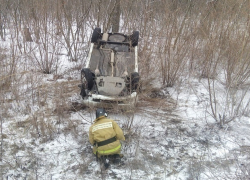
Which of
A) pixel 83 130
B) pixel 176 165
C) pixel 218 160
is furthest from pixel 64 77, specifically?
pixel 218 160

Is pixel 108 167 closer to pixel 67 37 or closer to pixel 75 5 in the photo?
pixel 67 37

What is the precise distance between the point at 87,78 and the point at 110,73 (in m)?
0.82

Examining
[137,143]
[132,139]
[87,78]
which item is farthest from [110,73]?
[137,143]

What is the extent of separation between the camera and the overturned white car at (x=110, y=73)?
15.8 ft

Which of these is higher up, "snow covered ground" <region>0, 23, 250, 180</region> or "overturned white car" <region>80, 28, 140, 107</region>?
"overturned white car" <region>80, 28, 140, 107</region>

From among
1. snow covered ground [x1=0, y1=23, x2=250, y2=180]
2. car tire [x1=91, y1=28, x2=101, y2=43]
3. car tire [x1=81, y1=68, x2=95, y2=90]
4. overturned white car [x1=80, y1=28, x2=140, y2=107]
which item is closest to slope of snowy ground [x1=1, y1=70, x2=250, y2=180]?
snow covered ground [x1=0, y1=23, x2=250, y2=180]

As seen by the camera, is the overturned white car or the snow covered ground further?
the overturned white car

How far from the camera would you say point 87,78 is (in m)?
4.98

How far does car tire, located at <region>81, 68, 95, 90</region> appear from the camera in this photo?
496 centimetres

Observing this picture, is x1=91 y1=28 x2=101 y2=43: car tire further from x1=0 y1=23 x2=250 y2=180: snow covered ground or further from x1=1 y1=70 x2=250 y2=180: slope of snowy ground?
x1=1 y1=70 x2=250 y2=180: slope of snowy ground

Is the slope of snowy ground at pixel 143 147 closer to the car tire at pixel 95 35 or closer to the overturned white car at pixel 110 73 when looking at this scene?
the overturned white car at pixel 110 73

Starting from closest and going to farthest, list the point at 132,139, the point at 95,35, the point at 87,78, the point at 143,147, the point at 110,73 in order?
the point at 143,147 → the point at 132,139 → the point at 87,78 → the point at 110,73 → the point at 95,35

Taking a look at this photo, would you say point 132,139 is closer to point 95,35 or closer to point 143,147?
point 143,147

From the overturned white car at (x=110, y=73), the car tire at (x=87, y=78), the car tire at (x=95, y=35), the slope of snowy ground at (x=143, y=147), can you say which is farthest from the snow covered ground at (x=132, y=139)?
the car tire at (x=95, y=35)
